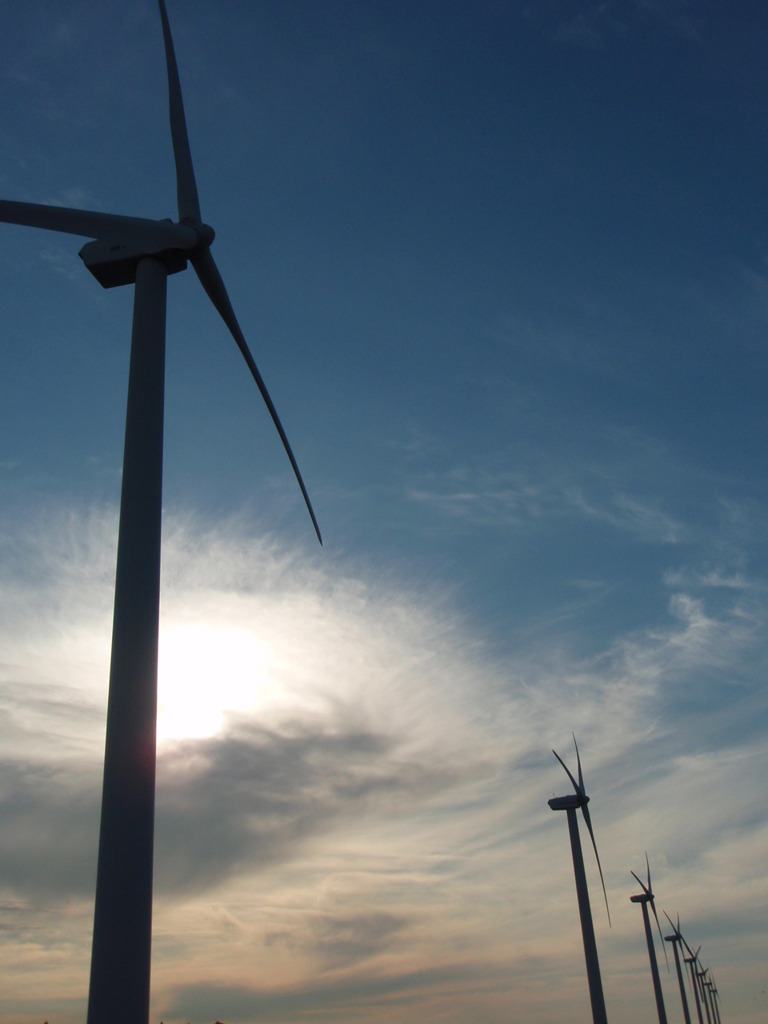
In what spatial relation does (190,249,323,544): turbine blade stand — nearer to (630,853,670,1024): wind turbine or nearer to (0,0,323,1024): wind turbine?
(0,0,323,1024): wind turbine

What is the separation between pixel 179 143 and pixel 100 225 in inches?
436

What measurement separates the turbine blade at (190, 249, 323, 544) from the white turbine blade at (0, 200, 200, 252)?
2.71 m

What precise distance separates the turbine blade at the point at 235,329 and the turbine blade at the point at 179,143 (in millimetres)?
3363

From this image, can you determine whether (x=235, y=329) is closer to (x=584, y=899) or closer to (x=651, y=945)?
(x=584, y=899)

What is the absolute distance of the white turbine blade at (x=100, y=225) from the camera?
84.8 feet

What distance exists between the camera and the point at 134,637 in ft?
59.9

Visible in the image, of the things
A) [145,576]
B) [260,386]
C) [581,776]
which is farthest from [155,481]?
[581,776]

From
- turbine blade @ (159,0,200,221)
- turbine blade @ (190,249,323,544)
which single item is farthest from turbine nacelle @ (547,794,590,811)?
turbine blade @ (159,0,200,221)

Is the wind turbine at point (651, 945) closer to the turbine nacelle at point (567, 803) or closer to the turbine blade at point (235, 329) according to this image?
the turbine nacelle at point (567, 803)

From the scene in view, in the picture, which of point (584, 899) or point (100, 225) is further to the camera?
point (584, 899)

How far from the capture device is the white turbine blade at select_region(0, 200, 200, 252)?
25.8 m

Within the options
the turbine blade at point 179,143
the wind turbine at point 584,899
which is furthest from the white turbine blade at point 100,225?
the wind turbine at point 584,899

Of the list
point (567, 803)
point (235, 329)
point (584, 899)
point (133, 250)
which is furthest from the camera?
point (567, 803)

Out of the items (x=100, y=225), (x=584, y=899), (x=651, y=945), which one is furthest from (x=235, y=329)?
(x=651, y=945)
